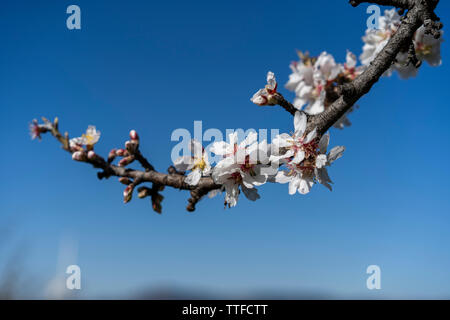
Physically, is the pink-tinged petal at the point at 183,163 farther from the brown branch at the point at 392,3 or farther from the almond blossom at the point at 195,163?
the brown branch at the point at 392,3

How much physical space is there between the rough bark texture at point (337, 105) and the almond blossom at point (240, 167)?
0.45 ft

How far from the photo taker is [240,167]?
1.52 metres

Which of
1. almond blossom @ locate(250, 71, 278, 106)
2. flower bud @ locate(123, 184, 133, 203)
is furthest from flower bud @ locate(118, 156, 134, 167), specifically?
almond blossom @ locate(250, 71, 278, 106)

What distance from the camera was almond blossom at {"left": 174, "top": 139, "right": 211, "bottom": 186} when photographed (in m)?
1.66

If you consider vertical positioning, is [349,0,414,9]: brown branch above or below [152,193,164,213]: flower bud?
above

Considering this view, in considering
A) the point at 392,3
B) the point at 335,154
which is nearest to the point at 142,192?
the point at 335,154

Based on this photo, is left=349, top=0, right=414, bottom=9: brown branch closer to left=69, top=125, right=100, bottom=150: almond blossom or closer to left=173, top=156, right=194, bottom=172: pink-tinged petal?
left=173, top=156, right=194, bottom=172: pink-tinged petal

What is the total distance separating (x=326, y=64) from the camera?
2980 mm

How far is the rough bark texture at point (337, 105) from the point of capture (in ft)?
4.92

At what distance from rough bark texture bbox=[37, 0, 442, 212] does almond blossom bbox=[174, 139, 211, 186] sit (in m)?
0.06

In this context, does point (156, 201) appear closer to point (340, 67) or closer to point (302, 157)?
point (302, 157)

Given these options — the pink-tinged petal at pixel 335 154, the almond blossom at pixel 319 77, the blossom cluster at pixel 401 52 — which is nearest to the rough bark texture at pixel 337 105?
the pink-tinged petal at pixel 335 154

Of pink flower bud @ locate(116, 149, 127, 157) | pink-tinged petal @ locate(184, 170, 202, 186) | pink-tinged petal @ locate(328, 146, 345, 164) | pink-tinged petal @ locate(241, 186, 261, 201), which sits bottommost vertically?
pink-tinged petal @ locate(241, 186, 261, 201)
